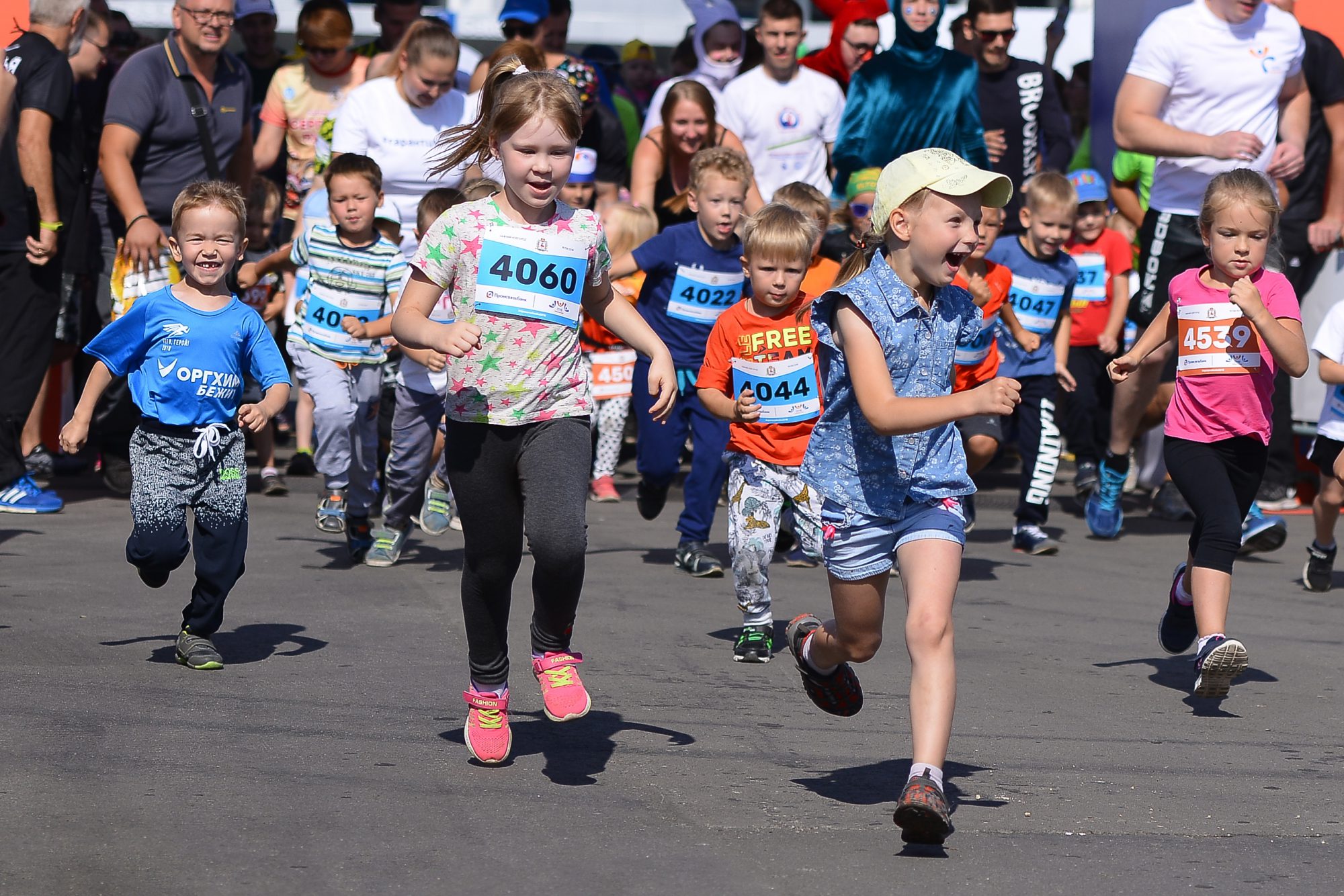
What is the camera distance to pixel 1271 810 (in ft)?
16.6

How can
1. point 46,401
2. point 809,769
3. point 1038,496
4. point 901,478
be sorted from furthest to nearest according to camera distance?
point 46,401
point 1038,496
point 809,769
point 901,478

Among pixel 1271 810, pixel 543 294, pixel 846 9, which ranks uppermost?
pixel 846 9

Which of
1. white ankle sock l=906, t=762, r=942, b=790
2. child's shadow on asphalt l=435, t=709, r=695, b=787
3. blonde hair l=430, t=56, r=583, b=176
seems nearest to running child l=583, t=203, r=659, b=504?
child's shadow on asphalt l=435, t=709, r=695, b=787

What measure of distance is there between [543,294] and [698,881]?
1.86 metres

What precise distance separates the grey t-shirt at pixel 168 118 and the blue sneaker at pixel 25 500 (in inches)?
62.6

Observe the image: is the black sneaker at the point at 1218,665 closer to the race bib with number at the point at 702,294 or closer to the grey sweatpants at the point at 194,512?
the grey sweatpants at the point at 194,512

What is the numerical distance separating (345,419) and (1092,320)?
204 inches

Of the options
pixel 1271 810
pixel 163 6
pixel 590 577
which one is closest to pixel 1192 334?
pixel 1271 810

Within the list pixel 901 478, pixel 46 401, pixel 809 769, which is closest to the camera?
pixel 901 478

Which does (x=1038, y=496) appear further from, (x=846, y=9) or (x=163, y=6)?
(x=163, y=6)

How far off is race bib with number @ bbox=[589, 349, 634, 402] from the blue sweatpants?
77.7 inches

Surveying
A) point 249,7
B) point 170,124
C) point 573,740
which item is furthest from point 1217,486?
point 249,7

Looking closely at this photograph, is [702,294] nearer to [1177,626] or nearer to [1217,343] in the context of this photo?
[1217,343]

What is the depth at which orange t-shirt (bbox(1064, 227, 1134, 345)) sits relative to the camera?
1178cm
